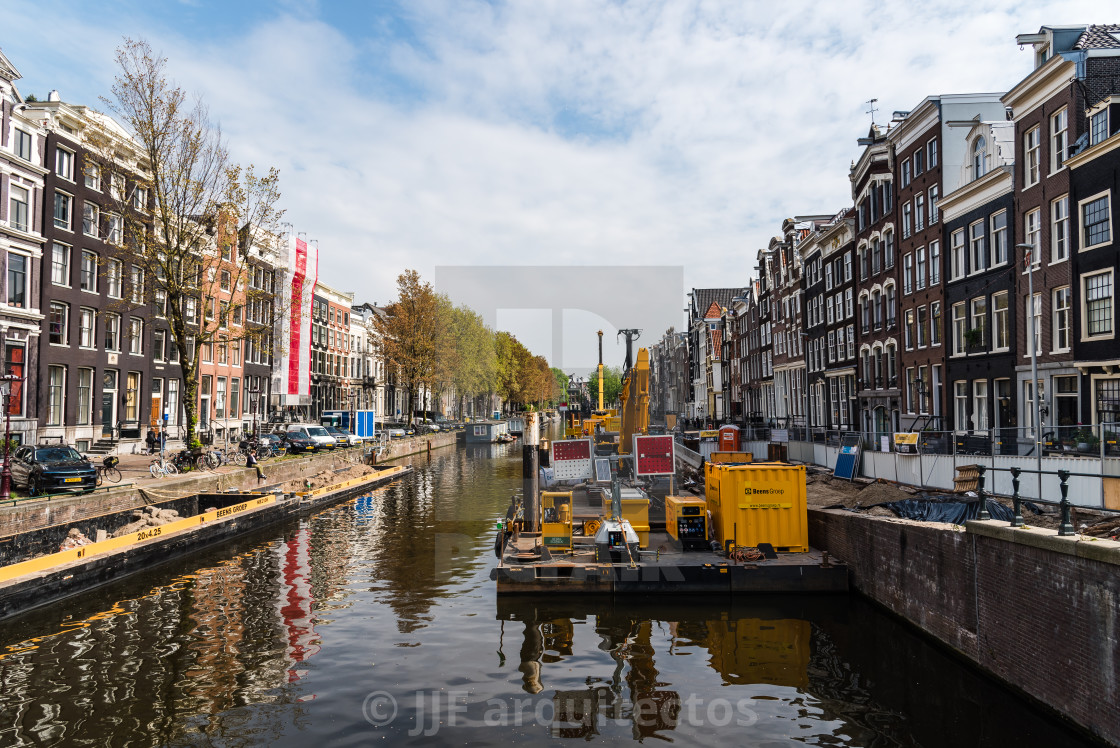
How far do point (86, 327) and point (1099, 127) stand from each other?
160 ft

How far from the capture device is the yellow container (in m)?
17.9

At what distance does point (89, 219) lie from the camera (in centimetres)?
4062

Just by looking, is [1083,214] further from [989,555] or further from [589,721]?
[589,721]

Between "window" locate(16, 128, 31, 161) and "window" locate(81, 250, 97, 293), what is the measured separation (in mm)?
5730

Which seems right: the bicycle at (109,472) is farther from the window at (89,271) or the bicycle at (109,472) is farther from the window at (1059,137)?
the window at (1059,137)

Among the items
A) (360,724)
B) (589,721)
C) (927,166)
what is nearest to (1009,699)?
(589,721)

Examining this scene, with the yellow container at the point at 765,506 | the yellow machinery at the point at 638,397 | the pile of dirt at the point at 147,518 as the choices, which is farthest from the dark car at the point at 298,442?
the yellow container at the point at 765,506

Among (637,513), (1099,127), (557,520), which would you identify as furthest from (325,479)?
(1099,127)

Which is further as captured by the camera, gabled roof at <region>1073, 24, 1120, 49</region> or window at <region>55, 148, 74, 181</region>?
window at <region>55, 148, 74, 181</region>

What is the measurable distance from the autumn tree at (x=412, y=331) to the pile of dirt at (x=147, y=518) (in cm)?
4632

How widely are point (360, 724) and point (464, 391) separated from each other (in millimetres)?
78528

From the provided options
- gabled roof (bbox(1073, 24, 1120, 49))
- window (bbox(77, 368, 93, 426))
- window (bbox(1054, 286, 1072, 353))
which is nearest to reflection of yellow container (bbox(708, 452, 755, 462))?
window (bbox(1054, 286, 1072, 353))

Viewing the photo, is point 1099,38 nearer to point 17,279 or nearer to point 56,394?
point 17,279

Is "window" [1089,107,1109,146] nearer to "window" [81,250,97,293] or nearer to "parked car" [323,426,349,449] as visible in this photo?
"parked car" [323,426,349,449]
